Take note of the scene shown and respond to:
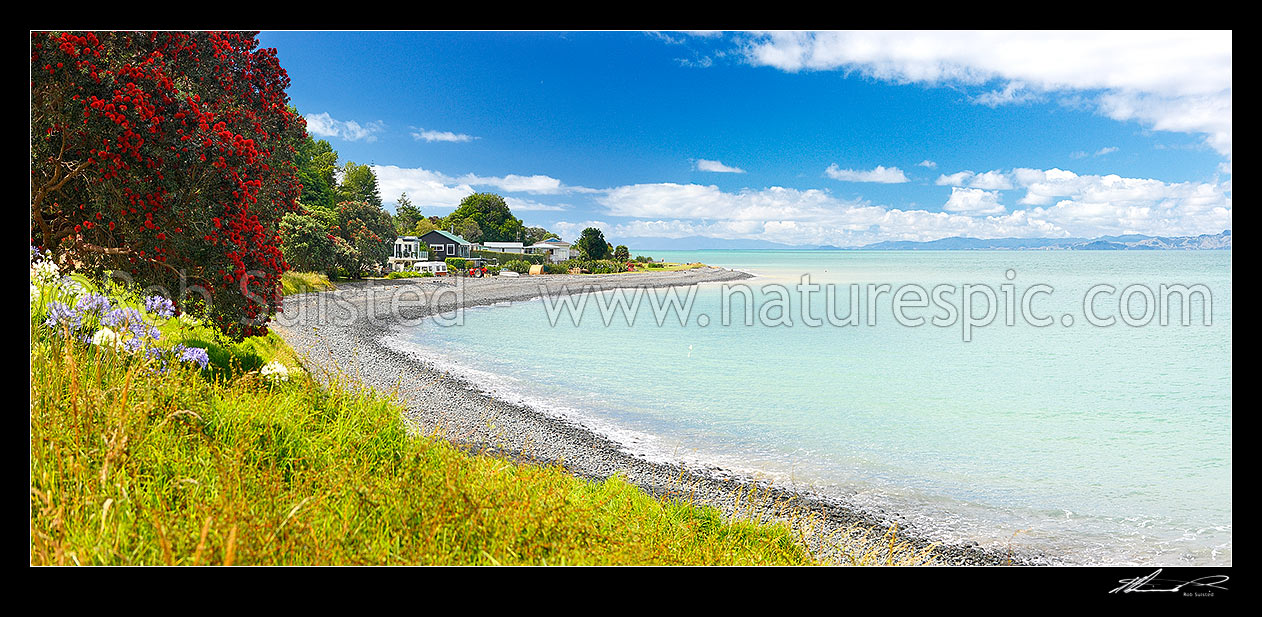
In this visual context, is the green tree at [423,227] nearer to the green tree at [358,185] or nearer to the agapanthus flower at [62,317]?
the green tree at [358,185]

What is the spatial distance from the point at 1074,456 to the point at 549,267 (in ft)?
176

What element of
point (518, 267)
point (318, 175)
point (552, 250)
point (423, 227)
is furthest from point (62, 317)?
point (552, 250)

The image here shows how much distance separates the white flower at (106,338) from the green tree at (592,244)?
64.9 meters

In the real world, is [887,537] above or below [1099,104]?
below

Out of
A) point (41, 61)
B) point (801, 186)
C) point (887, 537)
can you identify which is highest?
point (801, 186)

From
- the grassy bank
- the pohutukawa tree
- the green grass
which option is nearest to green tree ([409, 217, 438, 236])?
the green grass

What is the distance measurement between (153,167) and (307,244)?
2985 cm

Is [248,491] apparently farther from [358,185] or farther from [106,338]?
[358,185]

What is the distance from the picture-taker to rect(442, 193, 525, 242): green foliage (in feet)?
255

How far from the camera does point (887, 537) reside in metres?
6.68

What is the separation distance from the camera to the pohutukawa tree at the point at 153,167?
4.37 m

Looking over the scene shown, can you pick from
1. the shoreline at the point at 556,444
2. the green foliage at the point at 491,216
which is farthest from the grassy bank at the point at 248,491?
the green foliage at the point at 491,216
